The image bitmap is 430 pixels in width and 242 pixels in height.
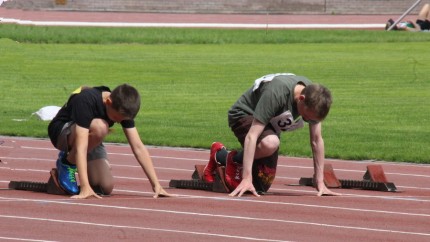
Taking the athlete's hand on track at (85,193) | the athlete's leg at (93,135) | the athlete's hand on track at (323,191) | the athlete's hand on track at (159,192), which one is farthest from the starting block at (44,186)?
Result: the athlete's hand on track at (323,191)

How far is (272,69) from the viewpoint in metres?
28.2

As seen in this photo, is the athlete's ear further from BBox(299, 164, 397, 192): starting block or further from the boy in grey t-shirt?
BBox(299, 164, 397, 192): starting block

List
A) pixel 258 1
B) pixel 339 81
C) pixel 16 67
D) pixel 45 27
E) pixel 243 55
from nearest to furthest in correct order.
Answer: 1. pixel 339 81
2. pixel 16 67
3. pixel 243 55
4. pixel 45 27
5. pixel 258 1

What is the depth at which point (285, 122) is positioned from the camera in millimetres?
10281

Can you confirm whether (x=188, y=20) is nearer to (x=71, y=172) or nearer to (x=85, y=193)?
(x=71, y=172)

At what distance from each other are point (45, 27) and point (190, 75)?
37.9 ft

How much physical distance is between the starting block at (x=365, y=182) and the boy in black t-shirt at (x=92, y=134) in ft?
6.33

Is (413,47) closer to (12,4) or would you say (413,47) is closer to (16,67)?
(16,67)

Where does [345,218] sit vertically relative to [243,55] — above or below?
above

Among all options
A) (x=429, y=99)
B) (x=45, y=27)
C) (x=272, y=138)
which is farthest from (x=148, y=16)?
(x=272, y=138)

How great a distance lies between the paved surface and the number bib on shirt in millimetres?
29893

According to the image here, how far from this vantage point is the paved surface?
41594 mm

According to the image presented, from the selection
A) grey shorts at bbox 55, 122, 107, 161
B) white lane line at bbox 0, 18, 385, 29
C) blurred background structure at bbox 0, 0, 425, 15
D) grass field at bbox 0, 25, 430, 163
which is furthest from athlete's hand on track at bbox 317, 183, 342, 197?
blurred background structure at bbox 0, 0, 425, 15

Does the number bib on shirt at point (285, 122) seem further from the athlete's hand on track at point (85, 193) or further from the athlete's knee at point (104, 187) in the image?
the athlete's hand on track at point (85, 193)
